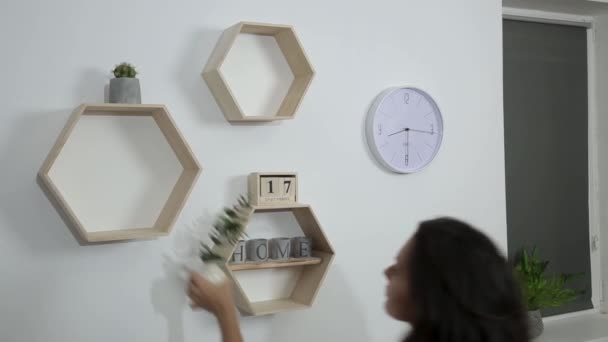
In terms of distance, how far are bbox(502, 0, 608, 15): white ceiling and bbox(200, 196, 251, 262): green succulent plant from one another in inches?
60.1

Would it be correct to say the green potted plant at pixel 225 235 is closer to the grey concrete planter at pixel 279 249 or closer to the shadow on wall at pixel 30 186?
the grey concrete planter at pixel 279 249

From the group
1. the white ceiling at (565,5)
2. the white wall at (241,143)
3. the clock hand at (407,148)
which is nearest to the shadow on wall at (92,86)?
the white wall at (241,143)

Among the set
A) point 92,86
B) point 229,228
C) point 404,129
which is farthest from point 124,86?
point 404,129

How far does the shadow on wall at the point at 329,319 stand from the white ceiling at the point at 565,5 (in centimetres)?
139

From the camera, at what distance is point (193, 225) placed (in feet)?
7.17

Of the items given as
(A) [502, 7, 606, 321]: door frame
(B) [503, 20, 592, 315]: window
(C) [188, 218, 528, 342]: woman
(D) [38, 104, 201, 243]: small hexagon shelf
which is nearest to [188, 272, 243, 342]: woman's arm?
(C) [188, 218, 528, 342]: woman

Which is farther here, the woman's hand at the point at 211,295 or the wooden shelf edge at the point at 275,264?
the wooden shelf edge at the point at 275,264

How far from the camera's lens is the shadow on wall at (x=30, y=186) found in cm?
193

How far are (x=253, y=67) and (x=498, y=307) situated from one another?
4.10 feet

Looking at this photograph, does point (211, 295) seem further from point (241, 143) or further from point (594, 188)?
point (594, 188)

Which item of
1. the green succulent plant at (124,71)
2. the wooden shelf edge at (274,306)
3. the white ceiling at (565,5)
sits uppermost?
the white ceiling at (565,5)

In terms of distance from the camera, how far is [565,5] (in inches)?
124

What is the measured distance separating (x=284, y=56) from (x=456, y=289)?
1257 mm

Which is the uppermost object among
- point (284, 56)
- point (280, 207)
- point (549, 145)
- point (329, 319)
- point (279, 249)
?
point (284, 56)
